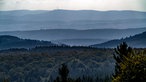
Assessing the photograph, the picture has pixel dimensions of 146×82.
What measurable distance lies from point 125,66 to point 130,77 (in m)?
1.65

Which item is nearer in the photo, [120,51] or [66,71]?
[66,71]

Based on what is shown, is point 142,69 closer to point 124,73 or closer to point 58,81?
point 124,73

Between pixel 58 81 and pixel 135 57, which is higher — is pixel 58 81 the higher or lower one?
the lower one

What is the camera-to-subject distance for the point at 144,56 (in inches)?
1638

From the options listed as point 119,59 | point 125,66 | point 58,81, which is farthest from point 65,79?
point 125,66

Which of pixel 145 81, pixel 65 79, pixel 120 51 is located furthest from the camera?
pixel 120 51

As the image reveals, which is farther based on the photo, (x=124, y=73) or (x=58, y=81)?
(x=58, y=81)

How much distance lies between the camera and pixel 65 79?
60438 millimetres

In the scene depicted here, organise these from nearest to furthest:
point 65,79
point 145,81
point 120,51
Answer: point 145,81
point 65,79
point 120,51

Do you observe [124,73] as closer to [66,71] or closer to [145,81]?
[145,81]

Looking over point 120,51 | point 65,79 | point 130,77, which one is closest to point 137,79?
point 130,77

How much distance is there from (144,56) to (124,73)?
9.00 feet

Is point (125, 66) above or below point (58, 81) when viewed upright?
above

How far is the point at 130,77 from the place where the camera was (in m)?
40.0
